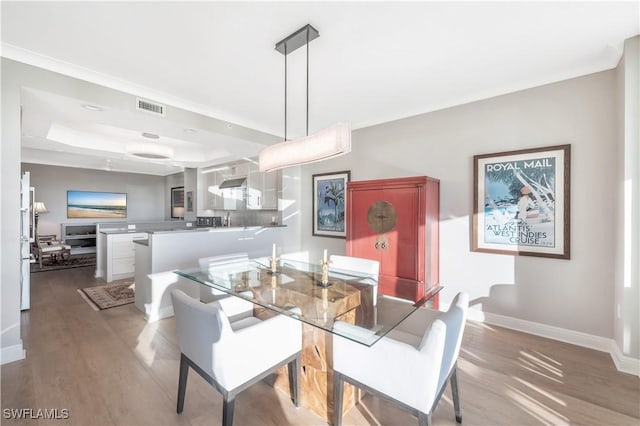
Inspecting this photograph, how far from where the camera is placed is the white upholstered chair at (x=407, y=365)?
4.06 feet

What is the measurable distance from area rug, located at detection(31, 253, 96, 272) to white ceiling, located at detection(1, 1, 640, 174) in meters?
3.66

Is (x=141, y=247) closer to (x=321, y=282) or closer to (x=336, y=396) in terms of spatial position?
(x=321, y=282)

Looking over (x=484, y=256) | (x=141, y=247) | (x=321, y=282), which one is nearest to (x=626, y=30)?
(x=484, y=256)

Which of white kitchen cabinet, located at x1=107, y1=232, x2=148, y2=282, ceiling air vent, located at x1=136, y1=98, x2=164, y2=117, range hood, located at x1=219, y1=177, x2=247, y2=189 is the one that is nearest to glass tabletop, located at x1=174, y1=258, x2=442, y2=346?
ceiling air vent, located at x1=136, y1=98, x2=164, y2=117

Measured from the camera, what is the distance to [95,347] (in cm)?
251

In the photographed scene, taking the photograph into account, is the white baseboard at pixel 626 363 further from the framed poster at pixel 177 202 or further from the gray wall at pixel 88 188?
the gray wall at pixel 88 188

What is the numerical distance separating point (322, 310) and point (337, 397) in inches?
18.5

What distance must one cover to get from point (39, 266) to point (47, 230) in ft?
6.40

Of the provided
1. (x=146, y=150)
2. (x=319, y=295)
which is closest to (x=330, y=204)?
(x=319, y=295)

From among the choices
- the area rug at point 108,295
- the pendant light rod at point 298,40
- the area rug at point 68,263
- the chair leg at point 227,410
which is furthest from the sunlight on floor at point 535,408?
the area rug at point 68,263

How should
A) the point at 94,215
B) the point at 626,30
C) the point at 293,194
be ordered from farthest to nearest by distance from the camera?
1. the point at 94,215
2. the point at 293,194
3. the point at 626,30

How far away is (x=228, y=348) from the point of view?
4.64 ft

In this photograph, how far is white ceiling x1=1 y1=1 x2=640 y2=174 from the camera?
6.07ft

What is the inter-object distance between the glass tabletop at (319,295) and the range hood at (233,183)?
308cm
